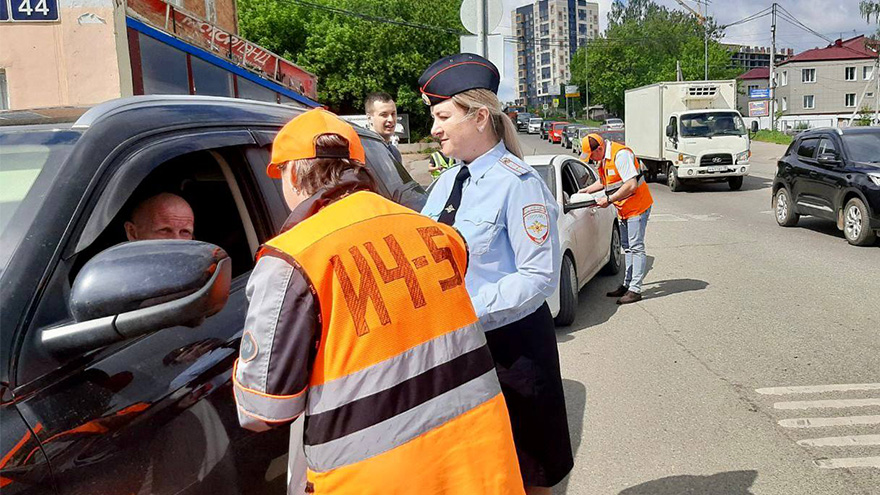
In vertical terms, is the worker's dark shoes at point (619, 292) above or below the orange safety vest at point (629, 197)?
below

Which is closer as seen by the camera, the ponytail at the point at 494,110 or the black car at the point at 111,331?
the black car at the point at 111,331

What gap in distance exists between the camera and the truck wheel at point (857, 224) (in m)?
10.2

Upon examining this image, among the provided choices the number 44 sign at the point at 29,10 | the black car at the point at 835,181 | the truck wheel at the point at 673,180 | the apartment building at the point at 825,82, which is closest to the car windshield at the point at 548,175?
the black car at the point at 835,181

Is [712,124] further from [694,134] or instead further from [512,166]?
[512,166]

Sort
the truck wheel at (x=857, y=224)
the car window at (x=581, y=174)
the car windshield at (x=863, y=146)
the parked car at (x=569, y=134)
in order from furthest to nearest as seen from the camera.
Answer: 1. the parked car at (x=569, y=134)
2. the car windshield at (x=863, y=146)
3. the truck wheel at (x=857, y=224)
4. the car window at (x=581, y=174)

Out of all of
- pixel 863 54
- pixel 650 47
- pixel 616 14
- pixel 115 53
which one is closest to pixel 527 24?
pixel 616 14

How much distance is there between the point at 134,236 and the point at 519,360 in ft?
4.45

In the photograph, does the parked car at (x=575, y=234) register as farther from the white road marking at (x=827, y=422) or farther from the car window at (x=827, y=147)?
the car window at (x=827, y=147)

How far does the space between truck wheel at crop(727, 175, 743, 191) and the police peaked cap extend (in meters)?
18.4

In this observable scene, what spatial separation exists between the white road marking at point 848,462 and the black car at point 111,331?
3184mm

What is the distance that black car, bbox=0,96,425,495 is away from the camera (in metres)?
1.42

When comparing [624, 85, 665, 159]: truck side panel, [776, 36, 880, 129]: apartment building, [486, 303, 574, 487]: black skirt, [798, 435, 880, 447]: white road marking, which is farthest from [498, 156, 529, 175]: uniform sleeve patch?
[776, 36, 880, 129]: apartment building

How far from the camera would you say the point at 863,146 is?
11078 mm

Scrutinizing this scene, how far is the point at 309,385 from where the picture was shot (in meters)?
1.51
